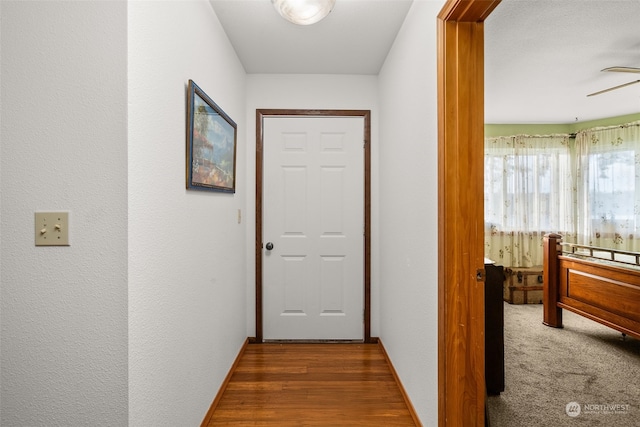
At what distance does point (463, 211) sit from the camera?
143 centimetres

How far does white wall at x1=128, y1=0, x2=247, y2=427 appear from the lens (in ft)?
3.78

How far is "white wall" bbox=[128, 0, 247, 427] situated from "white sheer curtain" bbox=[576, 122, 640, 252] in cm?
499

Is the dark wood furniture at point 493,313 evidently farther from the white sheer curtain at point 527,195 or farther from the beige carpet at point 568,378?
the white sheer curtain at point 527,195

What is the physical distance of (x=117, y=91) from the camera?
1072 millimetres

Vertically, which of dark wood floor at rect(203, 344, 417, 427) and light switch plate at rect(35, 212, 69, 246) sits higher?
light switch plate at rect(35, 212, 69, 246)

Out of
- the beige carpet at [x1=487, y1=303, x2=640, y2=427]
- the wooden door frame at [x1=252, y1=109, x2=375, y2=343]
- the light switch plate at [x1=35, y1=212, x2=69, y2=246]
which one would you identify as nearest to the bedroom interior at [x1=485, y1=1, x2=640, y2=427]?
the beige carpet at [x1=487, y1=303, x2=640, y2=427]

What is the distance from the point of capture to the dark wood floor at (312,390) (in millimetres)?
1972

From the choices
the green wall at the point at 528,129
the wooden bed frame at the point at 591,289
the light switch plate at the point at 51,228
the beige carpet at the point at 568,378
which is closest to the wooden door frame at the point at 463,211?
the beige carpet at the point at 568,378

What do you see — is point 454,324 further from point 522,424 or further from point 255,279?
point 255,279

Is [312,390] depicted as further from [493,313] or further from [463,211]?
[463,211]

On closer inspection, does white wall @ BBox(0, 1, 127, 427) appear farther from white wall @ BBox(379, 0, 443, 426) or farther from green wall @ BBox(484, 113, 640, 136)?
green wall @ BBox(484, 113, 640, 136)

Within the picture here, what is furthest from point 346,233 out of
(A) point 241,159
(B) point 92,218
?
(B) point 92,218

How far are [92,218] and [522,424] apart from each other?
234 cm

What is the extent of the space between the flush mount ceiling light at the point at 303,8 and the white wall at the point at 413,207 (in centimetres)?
52
